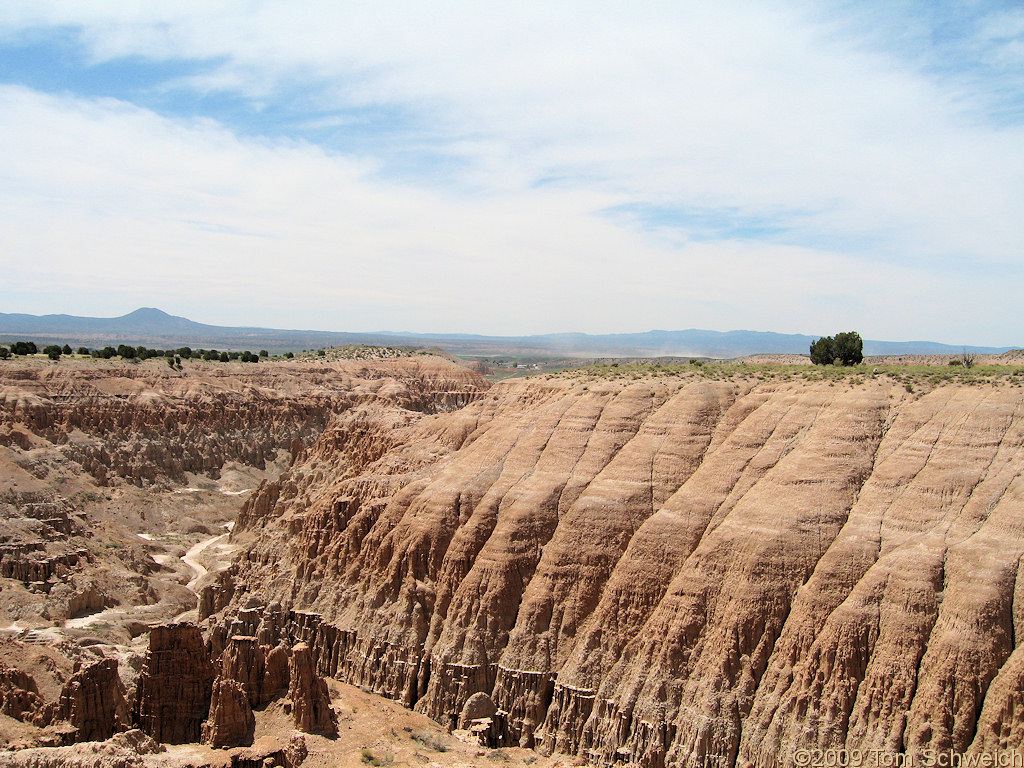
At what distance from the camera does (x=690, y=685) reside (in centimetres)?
2966

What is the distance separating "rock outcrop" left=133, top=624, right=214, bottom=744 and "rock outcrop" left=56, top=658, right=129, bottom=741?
1041 millimetres

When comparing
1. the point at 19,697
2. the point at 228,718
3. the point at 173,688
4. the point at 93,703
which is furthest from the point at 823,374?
the point at 19,697

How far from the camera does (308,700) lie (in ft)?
103

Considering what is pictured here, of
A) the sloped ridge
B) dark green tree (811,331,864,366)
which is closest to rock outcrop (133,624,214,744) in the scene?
the sloped ridge

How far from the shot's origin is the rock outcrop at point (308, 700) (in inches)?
1234

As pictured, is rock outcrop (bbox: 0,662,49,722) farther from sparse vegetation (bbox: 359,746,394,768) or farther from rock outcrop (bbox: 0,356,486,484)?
rock outcrop (bbox: 0,356,486,484)

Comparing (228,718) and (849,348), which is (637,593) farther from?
(849,348)

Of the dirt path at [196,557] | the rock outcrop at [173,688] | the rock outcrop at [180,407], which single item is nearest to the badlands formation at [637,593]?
the rock outcrop at [173,688]

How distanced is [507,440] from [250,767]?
69.4 ft

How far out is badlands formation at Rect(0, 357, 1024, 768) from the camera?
2705cm

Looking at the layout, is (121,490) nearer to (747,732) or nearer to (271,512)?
(271,512)

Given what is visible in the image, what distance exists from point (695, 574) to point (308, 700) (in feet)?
53.6

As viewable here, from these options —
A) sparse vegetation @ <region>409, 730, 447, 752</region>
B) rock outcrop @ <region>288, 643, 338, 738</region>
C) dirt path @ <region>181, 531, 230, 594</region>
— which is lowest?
dirt path @ <region>181, 531, 230, 594</region>

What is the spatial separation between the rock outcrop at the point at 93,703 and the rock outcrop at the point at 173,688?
1.04 meters
